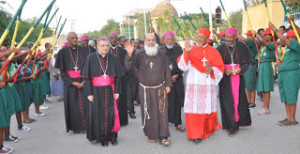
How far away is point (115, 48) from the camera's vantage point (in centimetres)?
739

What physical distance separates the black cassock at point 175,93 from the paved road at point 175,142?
305 mm

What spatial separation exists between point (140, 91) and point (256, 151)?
227cm

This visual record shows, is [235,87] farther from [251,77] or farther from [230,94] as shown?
[251,77]

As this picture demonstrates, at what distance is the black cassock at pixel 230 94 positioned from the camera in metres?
5.89

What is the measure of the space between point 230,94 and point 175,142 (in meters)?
1.50

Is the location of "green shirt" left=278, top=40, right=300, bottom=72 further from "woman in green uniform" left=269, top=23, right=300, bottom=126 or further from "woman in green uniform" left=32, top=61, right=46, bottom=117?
"woman in green uniform" left=32, top=61, right=46, bottom=117

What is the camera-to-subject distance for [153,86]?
5.39 m

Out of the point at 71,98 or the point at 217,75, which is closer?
the point at 217,75

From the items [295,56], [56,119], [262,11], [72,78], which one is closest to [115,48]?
[72,78]

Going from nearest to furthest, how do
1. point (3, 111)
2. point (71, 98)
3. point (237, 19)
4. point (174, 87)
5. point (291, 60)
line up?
point (3, 111)
point (291, 60)
point (174, 87)
point (71, 98)
point (237, 19)

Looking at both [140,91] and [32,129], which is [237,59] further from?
[32,129]

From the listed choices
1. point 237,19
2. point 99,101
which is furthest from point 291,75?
point 237,19

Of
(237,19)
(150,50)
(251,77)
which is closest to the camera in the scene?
(150,50)

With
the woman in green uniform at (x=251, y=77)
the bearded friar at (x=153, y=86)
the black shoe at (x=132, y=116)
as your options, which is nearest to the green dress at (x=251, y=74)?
the woman in green uniform at (x=251, y=77)
